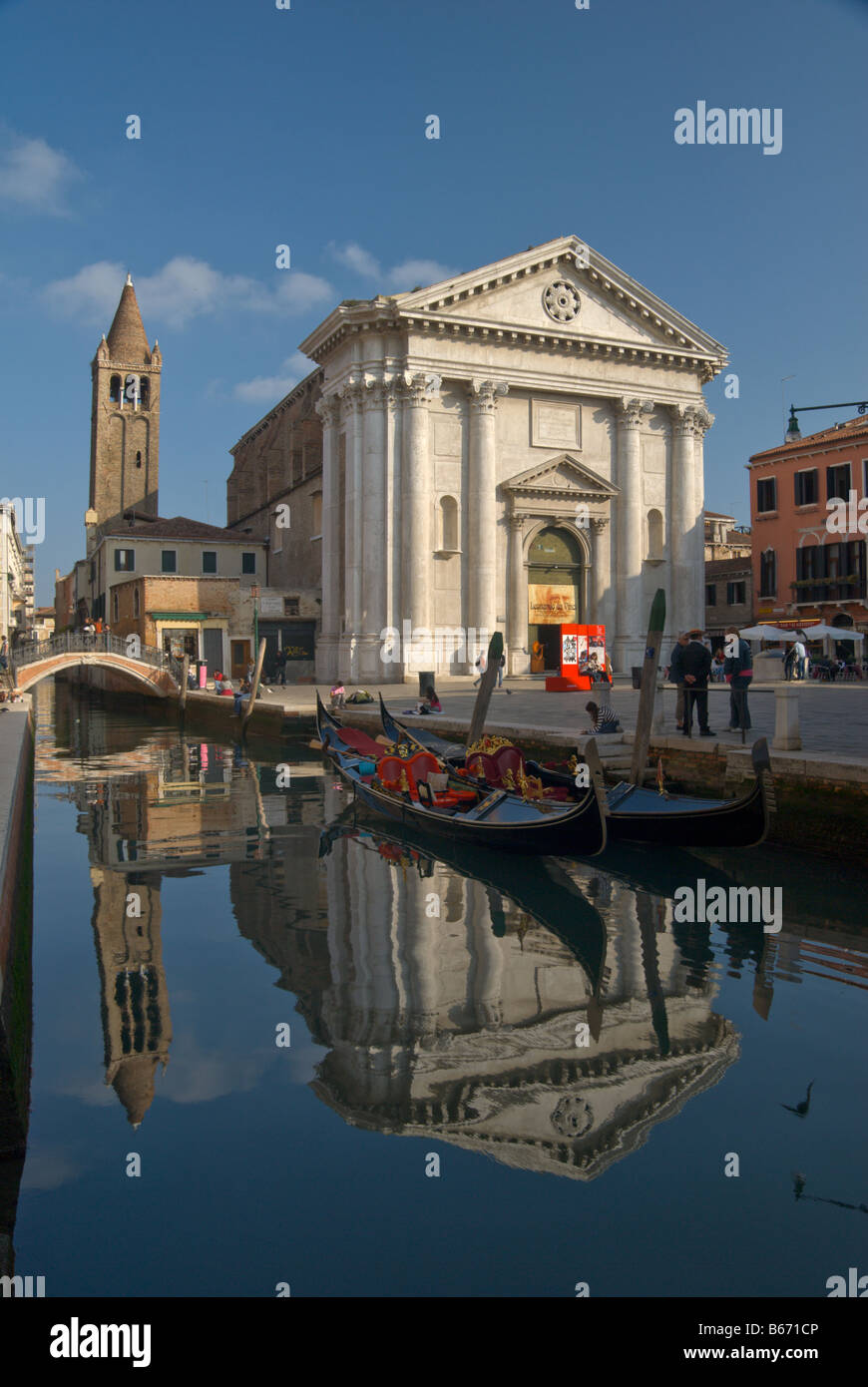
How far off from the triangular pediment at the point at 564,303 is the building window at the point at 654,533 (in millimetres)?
4535

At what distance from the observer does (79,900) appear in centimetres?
808

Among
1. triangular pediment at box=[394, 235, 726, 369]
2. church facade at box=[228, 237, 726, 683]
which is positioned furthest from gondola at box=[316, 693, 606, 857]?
triangular pediment at box=[394, 235, 726, 369]

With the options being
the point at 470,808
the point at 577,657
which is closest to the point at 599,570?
the point at 577,657

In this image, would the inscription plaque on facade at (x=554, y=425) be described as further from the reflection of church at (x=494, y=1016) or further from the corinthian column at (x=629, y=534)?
the reflection of church at (x=494, y=1016)

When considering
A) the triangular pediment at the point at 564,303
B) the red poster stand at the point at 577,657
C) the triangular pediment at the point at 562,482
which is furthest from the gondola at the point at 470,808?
the triangular pediment at the point at 564,303

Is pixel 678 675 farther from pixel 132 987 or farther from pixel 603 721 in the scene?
pixel 132 987

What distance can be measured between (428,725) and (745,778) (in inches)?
282

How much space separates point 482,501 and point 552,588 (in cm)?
342

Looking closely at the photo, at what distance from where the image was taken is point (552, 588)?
26.8 m

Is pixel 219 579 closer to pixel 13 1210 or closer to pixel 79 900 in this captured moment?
pixel 79 900

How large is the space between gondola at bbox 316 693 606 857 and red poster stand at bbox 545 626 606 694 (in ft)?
27.9
